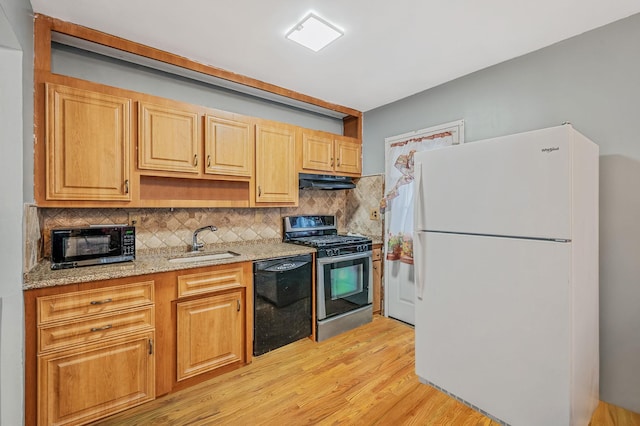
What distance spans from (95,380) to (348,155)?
296 centimetres

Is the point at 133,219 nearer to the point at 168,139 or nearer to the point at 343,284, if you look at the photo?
the point at 168,139

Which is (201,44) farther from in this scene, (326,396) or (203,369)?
(326,396)

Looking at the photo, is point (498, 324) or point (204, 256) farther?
point (204, 256)

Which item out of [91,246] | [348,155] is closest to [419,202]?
[348,155]

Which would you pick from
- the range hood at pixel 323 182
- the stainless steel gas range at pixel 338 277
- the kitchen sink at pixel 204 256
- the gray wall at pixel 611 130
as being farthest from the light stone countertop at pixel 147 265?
the gray wall at pixel 611 130

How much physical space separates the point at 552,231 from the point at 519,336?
0.61 meters

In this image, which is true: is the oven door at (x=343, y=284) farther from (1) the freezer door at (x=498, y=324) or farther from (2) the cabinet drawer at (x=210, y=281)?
(1) the freezer door at (x=498, y=324)

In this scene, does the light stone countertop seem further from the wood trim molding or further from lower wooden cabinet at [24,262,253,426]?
the wood trim molding

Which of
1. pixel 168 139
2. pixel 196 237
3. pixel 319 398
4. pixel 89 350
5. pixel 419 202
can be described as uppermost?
pixel 168 139

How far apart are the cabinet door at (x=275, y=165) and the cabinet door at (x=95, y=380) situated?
1.48 meters

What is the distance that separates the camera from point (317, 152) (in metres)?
3.14

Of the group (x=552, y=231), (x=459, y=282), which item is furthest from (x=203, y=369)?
(x=552, y=231)

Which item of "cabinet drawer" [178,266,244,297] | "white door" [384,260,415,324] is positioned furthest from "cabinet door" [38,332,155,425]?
"white door" [384,260,415,324]

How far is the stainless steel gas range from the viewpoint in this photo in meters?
2.74
